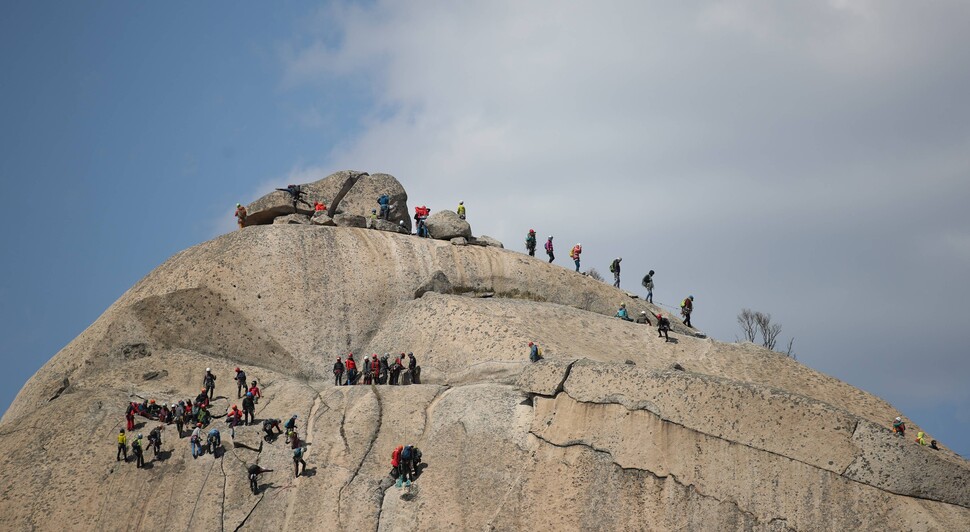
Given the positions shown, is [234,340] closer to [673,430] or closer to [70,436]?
[70,436]

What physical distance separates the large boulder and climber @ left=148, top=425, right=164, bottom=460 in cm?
1801

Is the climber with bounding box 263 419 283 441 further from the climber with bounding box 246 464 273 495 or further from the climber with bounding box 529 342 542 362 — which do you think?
the climber with bounding box 529 342 542 362

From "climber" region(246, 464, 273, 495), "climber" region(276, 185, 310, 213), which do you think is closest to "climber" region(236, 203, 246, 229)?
"climber" region(276, 185, 310, 213)

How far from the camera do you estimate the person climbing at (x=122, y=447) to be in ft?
Answer: 127

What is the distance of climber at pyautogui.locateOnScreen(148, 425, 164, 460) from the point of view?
38781 millimetres

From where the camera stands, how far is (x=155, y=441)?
38.8 metres

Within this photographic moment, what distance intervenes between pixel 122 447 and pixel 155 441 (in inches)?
48.1

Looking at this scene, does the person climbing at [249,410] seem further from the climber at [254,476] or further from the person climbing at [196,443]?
the climber at [254,476]

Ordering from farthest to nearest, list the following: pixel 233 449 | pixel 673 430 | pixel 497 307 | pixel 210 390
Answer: pixel 497 307, pixel 210 390, pixel 233 449, pixel 673 430

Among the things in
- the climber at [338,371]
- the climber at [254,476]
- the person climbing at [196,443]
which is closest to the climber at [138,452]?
the person climbing at [196,443]

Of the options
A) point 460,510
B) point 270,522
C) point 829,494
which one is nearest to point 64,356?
point 270,522

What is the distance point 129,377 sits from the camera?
44438 millimetres

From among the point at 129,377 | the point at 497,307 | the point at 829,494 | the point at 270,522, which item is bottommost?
the point at 270,522

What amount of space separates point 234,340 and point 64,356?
7642mm
